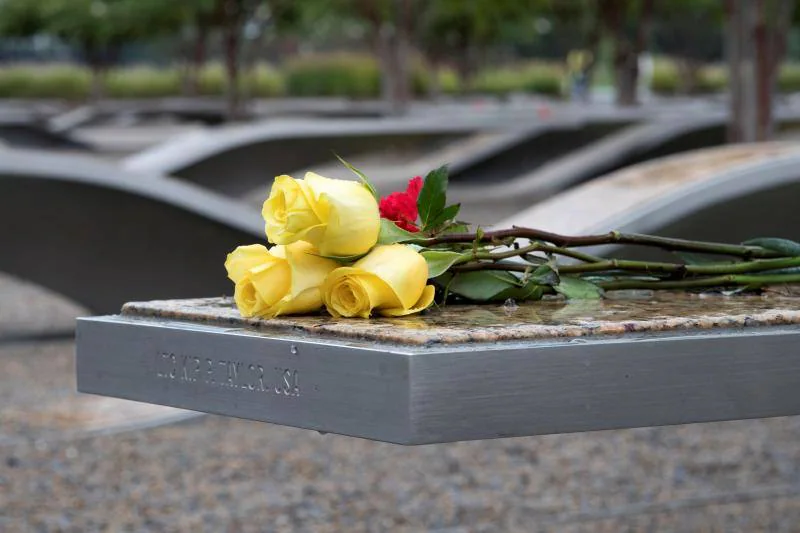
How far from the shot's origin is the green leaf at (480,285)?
7.93 ft

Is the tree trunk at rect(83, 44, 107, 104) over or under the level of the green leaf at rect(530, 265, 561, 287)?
over

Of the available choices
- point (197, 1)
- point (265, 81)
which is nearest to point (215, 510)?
point (197, 1)

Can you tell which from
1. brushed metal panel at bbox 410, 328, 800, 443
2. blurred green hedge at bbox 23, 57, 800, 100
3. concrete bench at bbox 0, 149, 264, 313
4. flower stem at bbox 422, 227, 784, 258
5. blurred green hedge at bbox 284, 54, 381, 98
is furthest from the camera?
blurred green hedge at bbox 284, 54, 381, 98

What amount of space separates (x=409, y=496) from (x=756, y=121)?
7785mm

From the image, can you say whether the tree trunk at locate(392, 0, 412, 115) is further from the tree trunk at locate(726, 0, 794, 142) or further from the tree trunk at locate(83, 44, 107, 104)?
the tree trunk at locate(83, 44, 107, 104)

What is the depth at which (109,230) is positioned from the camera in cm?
841

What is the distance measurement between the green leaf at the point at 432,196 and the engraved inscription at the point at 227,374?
0.46 meters

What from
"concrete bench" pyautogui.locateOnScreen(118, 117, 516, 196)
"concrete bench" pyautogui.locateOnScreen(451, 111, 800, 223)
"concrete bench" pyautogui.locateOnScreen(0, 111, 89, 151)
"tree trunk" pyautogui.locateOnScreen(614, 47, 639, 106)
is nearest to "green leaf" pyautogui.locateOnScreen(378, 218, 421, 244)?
"concrete bench" pyautogui.locateOnScreen(118, 117, 516, 196)

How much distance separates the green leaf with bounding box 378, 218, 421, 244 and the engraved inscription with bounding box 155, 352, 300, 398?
0.34 m

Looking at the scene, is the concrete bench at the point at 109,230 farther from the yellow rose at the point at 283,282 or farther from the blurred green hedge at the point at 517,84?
the blurred green hedge at the point at 517,84

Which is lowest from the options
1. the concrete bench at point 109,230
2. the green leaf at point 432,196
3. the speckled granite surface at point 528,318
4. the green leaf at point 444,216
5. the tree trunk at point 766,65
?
the concrete bench at point 109,230

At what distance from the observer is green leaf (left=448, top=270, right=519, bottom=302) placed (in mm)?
2416

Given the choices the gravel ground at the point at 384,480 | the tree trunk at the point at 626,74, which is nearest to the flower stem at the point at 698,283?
the gravel ground at the point at 384,480

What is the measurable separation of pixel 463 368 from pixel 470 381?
2cm
